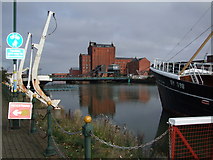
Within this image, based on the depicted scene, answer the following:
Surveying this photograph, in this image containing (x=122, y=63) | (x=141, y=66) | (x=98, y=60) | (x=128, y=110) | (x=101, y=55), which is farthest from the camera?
(x=122, y=63)

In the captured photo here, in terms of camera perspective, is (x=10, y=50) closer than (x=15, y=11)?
Yes

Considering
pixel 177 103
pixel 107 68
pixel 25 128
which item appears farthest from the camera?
pixel 107 68

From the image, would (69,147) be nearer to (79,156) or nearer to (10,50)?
(79,156)

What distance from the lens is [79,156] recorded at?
4414mm

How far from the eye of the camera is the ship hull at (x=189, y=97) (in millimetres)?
7934

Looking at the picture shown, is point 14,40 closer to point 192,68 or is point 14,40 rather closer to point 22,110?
point 22,110

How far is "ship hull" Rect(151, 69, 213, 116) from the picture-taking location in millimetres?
7934

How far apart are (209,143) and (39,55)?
1275 cm

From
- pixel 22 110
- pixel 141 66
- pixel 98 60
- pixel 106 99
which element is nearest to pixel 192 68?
pixel 22 110

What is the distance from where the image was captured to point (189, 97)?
944 centimetres

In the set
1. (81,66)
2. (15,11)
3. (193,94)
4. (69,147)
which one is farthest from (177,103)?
(81,66)

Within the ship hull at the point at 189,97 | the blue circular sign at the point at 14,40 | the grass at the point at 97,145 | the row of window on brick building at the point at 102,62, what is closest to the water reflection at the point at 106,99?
the ship hull at the point at 189,97

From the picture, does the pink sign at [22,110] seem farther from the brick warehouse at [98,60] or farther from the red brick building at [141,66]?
the brick warehouse at [98,60]

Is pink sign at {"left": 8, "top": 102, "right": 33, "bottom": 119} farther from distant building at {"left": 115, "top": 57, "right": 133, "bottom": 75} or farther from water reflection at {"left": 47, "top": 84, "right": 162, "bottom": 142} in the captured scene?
distant building at {"left": 115, "top": 57, "right": 133, "bottom": 75}
